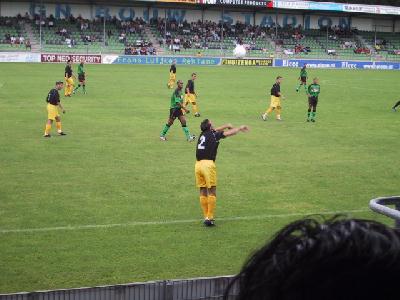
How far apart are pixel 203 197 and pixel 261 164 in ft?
20.4

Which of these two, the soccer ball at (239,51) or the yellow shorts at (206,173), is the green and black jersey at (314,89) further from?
the soccer ball at (239,51)

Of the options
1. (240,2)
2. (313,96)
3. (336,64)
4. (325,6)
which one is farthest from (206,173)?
(325,6)

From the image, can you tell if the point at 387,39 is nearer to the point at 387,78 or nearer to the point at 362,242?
the point at 387,78

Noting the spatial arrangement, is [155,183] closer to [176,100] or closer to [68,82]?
[176,100]

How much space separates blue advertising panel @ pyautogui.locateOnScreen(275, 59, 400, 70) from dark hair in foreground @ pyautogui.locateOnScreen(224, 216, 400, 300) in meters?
61.7

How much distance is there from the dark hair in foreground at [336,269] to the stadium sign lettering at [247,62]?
6035 cm

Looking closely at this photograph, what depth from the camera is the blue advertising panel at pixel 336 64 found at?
62344 mm

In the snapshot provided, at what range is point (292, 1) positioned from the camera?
219 ft

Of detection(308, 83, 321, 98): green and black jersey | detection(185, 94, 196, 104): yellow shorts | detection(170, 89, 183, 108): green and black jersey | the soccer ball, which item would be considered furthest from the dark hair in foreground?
the soccer ball

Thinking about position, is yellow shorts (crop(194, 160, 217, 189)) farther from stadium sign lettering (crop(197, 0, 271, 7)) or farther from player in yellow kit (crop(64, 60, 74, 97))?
stadium sign lettering (crop(197, 0, 271, 7))

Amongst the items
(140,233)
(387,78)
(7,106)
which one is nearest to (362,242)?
(140,233)

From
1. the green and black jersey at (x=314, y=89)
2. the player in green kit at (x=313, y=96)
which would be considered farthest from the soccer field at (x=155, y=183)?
the green and black jersey at (x=314, y=89)

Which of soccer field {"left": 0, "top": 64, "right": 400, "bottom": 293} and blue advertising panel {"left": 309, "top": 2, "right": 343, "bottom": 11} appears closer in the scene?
soccer field {"left": 0, "top": 64, "right": 400, "bottom": 293}

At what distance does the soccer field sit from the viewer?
9.50m
